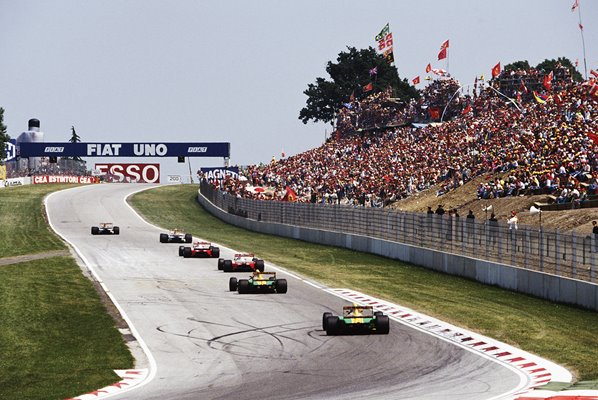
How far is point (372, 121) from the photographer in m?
90.5

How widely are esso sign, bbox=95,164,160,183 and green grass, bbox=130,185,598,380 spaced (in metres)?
66.3

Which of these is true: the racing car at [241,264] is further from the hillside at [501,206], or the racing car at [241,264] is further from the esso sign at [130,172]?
the esso sign at [130,172]

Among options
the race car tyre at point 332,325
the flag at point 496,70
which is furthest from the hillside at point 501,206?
the flag at point 496,70

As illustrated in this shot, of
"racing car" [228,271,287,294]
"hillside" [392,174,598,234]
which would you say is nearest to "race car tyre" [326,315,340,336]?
"racing car" [228,271,287,294]

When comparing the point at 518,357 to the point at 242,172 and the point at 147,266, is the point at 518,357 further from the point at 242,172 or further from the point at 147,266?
the point at 242,172

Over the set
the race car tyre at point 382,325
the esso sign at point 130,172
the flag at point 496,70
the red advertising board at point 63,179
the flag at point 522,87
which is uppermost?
the flag at point 496,70

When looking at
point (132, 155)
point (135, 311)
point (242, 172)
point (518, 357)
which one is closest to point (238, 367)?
point (518, 357)

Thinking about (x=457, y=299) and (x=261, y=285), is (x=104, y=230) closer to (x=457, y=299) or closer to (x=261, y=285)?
(x=261, y=285)

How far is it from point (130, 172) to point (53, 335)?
3937 inches

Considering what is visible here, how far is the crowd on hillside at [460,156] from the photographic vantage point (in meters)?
43.7

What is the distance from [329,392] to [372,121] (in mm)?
76880

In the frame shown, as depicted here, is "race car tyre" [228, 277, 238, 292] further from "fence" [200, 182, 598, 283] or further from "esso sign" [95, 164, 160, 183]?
"esso sign" [95, 164, 160, 183]

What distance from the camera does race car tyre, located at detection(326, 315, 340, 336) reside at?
20.2 metres

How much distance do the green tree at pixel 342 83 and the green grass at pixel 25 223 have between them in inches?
2085
